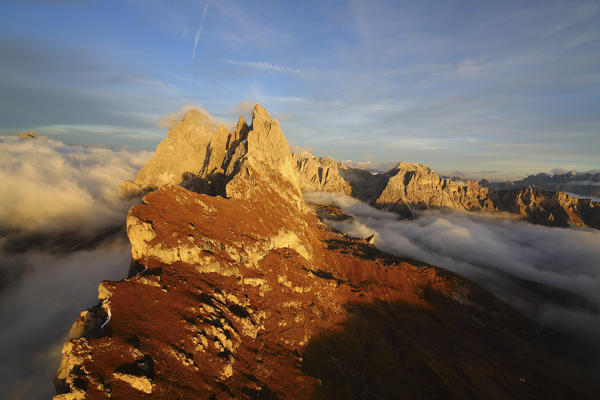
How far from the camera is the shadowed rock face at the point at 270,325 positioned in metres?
19.1

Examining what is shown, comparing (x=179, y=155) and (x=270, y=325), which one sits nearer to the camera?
(x=270, y=325)

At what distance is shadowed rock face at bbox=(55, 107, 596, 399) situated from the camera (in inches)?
754

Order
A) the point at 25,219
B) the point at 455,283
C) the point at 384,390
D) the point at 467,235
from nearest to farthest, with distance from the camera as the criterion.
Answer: the point at 384,390, the point at 455,283, the point at 25,219, the point at 467,235

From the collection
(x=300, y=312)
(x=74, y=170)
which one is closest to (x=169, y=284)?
(x=300, y=312)

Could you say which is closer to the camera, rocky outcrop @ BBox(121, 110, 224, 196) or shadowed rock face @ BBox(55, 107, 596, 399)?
shadowed rock face @ BBox(55, 107, 596, 399)

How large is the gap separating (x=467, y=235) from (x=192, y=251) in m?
203

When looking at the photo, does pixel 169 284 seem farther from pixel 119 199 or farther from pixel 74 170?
pixel 74 170

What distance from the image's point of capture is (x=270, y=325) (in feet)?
107

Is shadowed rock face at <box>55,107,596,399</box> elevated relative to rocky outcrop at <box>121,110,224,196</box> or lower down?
lower down

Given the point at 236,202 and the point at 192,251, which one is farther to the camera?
the point at 236,202

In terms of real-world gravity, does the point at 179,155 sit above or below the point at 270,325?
above

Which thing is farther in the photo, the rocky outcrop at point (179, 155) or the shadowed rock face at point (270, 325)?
the rocky outcrop at point (179, 155)

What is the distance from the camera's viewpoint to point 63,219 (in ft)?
384

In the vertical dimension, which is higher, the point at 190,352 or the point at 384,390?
the point at 190,352
